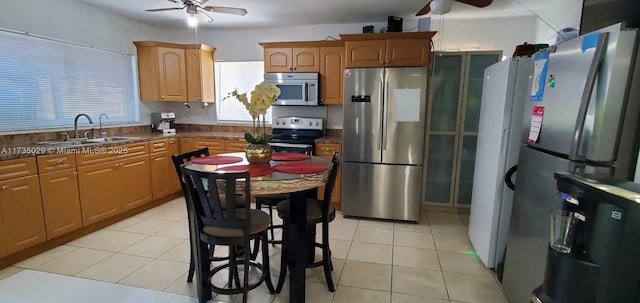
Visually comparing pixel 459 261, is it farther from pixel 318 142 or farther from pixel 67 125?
pixel 67 125

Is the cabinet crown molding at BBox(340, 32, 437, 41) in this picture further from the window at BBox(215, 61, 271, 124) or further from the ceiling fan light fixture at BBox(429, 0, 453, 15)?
the window at BBox(215, 61, 271, 124)

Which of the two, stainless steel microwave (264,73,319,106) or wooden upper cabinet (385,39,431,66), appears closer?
wooden upper cabinet (385,39,431,66)

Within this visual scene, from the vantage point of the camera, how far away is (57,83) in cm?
334


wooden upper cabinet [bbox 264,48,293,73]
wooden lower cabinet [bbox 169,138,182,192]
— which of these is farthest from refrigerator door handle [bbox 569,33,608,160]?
wooden lower cabinet [bbox 169,138,182,192]

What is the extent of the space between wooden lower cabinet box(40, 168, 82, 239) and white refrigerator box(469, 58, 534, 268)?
3694 millimetres

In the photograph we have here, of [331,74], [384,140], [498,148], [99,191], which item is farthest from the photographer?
[331,74]

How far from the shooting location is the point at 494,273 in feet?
8.04

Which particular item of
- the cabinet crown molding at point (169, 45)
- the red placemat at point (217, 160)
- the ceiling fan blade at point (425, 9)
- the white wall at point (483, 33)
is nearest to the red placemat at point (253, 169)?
the red placemat at point (217, 160)

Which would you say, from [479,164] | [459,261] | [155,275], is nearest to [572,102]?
[479,164]

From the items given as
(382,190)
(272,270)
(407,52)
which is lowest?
(272,270)

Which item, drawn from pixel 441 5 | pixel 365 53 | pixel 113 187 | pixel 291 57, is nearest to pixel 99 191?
pixel 113 187

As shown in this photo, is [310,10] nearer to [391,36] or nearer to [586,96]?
[391,36]

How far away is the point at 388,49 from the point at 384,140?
39.1 inches

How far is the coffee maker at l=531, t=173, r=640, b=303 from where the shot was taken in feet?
3.03
